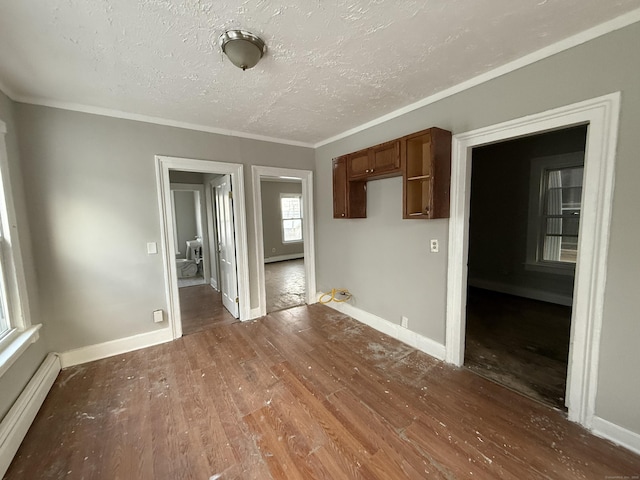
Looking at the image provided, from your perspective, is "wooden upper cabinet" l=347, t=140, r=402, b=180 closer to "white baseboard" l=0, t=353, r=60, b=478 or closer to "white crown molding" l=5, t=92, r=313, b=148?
"white crown molding" l=5, t=92, r=313, b=148

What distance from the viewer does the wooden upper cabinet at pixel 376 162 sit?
8.11ft

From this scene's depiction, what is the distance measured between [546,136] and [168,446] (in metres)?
5.74

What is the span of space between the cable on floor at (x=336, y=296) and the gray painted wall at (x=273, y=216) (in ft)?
14.0

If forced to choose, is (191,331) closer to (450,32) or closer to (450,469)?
(450,469)

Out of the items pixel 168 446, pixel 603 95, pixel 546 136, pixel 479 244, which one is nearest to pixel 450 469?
pixel 168 446

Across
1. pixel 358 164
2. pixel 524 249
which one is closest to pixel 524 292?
pixel 524 249

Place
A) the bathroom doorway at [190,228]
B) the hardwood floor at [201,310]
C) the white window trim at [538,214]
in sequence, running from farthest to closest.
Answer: the bathroom doorway at [190,228] → the white window trim at [538,214] → the hardwood floor at [201,310]

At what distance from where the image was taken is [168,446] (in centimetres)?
160

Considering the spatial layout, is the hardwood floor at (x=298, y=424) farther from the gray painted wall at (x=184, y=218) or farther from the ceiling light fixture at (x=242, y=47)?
the gray painted wall at (x=184, y=218)

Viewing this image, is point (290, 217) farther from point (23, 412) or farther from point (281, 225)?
point (23, 412)

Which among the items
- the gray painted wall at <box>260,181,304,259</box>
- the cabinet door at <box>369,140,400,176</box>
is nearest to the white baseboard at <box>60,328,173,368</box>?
the cabinet door at <box>369,140,400,176</box>

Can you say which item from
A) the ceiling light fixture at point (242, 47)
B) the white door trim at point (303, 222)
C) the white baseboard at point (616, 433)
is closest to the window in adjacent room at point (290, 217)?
the white door trim at point (303, 222)

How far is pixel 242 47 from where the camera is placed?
1.52 meters

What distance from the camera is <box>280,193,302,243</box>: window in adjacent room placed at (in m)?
8.26
